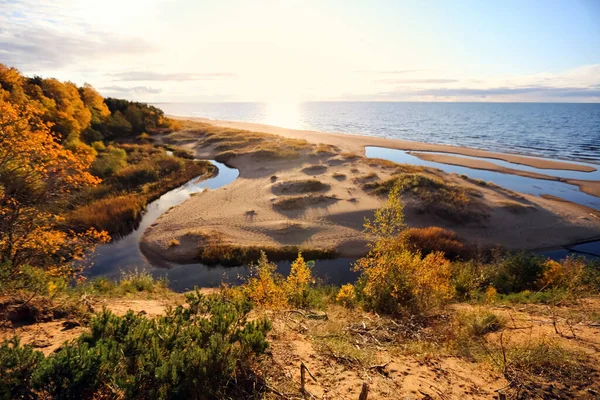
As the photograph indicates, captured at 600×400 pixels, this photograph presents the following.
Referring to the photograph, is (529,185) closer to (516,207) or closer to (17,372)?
(516,207)

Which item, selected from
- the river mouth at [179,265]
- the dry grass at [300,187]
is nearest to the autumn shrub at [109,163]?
the river mouth at [179,265]

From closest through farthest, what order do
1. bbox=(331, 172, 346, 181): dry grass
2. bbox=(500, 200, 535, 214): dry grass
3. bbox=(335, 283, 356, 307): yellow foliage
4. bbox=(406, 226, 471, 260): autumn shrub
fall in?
bbox=(335, 283, 356, 307): yellow foliage
bbox=(406, 226, 471, 260): autumn shrub
bbox=(500, 200, 535, 214): dry grass
bbox=(331, 172, 346, 181): dry grass

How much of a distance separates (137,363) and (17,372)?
5.63 feet

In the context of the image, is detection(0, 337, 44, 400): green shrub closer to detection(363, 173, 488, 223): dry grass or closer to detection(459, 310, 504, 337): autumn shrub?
detection(459, 310, 504, 337): autumn shrub

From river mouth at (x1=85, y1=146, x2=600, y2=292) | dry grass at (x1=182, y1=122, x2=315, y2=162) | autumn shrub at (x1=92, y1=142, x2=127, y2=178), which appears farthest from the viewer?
dry grass at (x1=182, y1=122, x2=315, y2=162)

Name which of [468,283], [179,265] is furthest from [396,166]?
[179,265]

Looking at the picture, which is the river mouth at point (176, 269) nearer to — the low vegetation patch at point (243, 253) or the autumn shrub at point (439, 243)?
the low vegetation patch at point (243, 253)

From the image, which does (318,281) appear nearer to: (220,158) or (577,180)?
(220,158)

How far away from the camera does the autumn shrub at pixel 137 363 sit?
4859mm

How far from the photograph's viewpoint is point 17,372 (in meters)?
4.92

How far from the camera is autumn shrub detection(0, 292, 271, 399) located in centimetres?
486

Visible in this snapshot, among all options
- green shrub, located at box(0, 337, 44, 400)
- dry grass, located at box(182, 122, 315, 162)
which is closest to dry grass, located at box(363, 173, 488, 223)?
dry grass, located at box(182, 122, 315, 162)

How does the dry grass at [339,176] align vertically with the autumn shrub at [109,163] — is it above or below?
below

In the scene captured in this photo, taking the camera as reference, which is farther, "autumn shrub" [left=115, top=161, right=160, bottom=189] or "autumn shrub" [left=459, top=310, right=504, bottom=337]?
"autumn shrub" [left=115, top=161, right=160, bottom=189]
